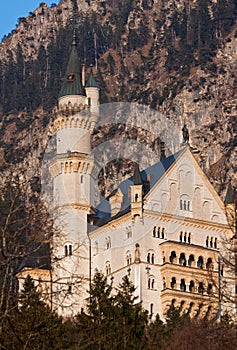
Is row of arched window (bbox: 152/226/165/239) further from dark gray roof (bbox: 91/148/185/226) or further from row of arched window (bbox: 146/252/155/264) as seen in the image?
dark gray roof (bbox: 91/148/185/226)

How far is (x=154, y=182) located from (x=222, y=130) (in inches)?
2662

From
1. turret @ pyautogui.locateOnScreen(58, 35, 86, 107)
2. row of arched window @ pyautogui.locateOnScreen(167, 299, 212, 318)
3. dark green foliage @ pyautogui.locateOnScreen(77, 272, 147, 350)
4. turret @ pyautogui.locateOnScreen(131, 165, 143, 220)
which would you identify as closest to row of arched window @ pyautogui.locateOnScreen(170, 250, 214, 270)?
row of arched window @ pyautogui.locateOnScreen(167, 299, 212, 318)

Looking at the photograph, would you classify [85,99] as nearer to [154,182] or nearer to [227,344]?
[154,182]

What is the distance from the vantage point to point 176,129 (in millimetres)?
154375

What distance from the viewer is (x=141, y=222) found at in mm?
85062

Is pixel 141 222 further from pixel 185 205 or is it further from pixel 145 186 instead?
pixel 185 205

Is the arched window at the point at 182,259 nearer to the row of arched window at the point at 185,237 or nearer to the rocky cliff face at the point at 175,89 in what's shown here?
the row of arched window at the point at 185,237

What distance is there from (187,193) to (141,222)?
5760 mm

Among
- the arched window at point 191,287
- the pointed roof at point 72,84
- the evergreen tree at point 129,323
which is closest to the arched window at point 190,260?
the arched window at point 191,287

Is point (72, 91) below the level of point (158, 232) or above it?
above

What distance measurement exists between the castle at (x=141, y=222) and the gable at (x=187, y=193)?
79 mm

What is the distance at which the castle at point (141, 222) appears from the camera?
84375 millimetres

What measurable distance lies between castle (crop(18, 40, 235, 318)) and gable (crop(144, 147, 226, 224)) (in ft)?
0.26

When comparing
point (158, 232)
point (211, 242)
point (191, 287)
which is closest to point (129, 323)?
point (191, 287)
